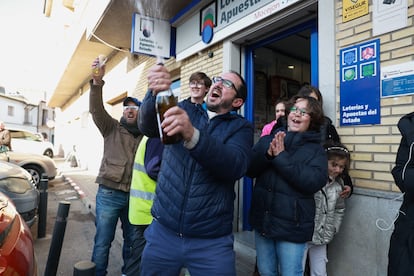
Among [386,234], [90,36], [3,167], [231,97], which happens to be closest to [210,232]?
[231,97]

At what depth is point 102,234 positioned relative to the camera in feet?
9.94

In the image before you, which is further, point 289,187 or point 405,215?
point 289,187

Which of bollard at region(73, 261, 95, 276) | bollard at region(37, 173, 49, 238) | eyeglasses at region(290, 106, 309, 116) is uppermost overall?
eyeglasses at region(290, 106, 309, 116)

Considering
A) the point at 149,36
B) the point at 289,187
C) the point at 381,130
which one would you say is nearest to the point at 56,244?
the point at 289,187

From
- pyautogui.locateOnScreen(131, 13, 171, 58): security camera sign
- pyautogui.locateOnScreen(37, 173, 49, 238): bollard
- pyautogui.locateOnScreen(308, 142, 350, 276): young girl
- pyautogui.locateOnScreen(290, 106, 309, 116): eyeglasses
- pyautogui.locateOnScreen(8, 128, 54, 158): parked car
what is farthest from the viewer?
pyautogui.locateOnScreen(8, 128, 54, 158): parked car

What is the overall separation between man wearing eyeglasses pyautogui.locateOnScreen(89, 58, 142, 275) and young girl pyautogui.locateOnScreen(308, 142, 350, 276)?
65.9 inches

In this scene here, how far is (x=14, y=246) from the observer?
1.89m

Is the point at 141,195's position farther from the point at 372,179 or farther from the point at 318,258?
the point at 372,179

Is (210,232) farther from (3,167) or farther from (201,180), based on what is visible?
(3,167)

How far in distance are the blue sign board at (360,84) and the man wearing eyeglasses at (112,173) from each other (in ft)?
6.64

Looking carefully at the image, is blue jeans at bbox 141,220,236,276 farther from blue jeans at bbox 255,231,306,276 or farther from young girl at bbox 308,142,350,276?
young girl at bbox 308,142,350,276

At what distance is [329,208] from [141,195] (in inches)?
61.9

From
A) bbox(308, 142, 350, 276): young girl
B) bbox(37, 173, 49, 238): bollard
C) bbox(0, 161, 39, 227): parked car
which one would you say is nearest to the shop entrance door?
bbox(308, 142, 350, 276): young girl

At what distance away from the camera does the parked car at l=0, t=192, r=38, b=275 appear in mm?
1754
